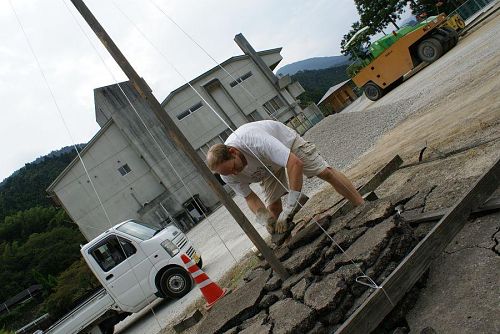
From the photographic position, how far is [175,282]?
24.6 feet

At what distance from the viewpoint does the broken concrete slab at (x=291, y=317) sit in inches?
94.0

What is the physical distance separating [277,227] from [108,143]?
23.9m

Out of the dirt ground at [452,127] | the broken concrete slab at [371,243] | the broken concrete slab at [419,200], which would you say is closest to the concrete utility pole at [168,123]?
the broken concrete slab at [371,243]

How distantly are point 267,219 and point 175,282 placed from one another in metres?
4.23

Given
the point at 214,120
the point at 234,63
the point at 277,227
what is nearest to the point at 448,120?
the point at 277,227

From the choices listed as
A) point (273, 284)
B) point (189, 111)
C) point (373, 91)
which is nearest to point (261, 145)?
point (273, 284)

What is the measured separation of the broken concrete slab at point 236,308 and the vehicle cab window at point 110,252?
4.38m

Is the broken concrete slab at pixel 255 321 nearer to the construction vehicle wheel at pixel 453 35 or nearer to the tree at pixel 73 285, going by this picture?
the tree at pixel 73 285

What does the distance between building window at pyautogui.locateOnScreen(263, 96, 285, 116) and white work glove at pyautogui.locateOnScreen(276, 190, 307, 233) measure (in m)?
27.2

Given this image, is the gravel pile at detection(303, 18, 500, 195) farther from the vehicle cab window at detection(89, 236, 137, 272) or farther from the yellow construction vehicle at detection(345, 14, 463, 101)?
the vehicle cab window at detection(89, 236, 137, 272)

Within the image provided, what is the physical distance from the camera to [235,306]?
3219 millimetres

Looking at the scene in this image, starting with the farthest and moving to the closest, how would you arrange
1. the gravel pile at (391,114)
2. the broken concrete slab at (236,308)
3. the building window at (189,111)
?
1. the building window at (189,111)
2. the gravel pile at (391,114)
3. the broken concrete slab at (236,308)

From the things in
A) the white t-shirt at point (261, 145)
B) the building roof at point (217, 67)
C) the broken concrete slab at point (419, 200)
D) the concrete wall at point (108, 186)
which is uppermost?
the building roof at point (217, 67)

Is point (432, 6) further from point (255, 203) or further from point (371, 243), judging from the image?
point (371, 243)
